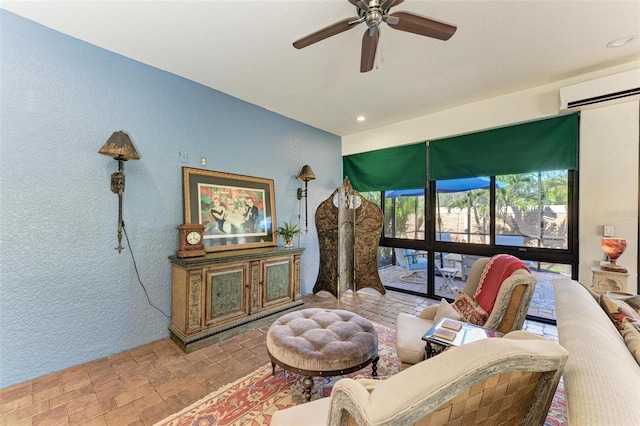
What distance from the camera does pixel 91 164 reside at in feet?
7.75

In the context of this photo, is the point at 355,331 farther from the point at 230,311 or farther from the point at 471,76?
the point at 471,76

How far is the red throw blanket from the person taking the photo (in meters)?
2.00

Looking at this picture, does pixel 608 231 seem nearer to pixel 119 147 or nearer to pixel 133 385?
pixel 133 385

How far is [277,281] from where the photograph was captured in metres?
3.34

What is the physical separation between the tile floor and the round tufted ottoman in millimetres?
571

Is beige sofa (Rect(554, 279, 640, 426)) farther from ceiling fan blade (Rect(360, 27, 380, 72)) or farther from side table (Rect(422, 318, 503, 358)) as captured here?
ceiling fan blade (Rect(360, 27, 380, 72))

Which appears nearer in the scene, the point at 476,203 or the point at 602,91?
the point at 602,91

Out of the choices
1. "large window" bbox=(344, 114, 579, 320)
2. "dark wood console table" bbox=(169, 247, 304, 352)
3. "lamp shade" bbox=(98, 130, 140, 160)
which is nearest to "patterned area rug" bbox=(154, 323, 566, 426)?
"dark wood console table" bbox=(169, 247, 304, 352)

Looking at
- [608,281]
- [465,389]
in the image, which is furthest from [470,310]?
[608,281]

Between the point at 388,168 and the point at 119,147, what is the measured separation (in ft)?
12.4

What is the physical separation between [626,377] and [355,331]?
1.43 m

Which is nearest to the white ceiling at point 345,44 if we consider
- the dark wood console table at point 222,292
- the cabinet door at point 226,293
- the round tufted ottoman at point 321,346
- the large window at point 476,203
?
the large window at point 476,203

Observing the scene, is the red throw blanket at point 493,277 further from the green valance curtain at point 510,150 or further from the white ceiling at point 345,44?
the white ceiling at point 345,44

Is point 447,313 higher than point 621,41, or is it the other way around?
point 621,41
